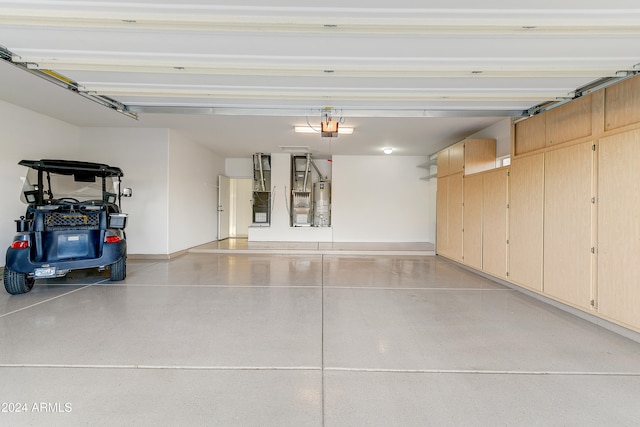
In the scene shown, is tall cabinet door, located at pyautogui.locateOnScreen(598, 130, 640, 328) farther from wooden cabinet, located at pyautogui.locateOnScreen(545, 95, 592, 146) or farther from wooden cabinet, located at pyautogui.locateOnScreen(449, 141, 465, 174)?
wooden cabinet, located at pyautogui.locateOnScreen(449, 141, 465, 174)

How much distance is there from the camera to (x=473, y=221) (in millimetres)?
5344

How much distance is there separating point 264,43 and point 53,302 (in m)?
3.85

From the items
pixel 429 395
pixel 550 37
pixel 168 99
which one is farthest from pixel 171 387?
pixel 550 37

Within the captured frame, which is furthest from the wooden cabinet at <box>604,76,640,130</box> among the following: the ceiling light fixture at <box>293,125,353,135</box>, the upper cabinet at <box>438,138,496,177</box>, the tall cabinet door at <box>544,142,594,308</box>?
the ceiling light fixture at <box>293,125,353,135</box>

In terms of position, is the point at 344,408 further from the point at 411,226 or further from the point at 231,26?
the point at 411,226

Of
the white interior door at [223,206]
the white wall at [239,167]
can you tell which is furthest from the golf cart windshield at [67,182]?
the white wall at [239,167]

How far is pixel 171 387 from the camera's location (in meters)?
1.87

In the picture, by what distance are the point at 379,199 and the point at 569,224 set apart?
19.7ft

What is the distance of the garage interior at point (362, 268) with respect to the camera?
1839 mm

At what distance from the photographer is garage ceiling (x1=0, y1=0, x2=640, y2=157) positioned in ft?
6.75

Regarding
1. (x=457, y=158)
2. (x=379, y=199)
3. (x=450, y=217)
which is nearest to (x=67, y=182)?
(x=457, y=158)

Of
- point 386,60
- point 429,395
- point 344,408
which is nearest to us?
point 344,408

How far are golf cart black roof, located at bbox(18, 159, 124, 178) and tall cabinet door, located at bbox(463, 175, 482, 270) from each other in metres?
6.04

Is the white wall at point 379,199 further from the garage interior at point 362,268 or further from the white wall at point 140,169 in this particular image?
the white wall at point 140,169
